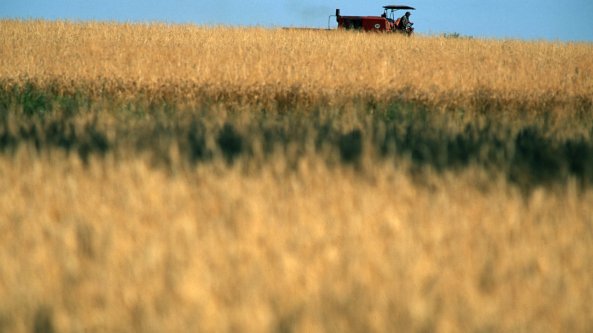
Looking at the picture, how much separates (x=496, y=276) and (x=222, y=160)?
5.39ft

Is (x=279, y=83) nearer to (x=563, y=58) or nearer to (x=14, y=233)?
(x=14, y=233)

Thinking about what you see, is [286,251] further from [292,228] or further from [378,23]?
[378,23]

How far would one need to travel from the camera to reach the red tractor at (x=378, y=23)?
2350 cm

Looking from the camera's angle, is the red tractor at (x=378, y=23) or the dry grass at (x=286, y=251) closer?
the dry grass at (x=286, y=251)

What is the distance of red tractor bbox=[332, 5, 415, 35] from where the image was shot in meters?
23.5

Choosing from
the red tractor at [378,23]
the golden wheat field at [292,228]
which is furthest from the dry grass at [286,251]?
the red tractor at [378,23]

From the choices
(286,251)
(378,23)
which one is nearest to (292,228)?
(286,251)

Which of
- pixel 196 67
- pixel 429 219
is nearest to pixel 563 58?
pixel 196 67

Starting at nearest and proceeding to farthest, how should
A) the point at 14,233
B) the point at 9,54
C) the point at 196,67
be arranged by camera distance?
the point at 14,233
the point at 196,67
the point at 9,54

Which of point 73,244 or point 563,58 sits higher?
point 563,58

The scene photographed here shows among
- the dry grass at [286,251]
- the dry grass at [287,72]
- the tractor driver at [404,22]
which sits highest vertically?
the tractor driver at [404,22]

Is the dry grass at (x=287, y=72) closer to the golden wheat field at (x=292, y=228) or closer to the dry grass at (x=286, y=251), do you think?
the golden wheat field at (x=292, y=228)

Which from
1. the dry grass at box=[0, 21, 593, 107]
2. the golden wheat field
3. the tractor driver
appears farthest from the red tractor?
the golden wheat field

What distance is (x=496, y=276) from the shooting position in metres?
2.24
